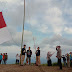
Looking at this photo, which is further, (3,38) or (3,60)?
(3,60)

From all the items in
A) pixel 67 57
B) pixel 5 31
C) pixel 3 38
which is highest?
pixel 5 31

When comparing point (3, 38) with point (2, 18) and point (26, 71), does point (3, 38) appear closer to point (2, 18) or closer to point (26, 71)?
point (2, 18)

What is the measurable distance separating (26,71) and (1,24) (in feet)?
13.8

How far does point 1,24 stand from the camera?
328 inches

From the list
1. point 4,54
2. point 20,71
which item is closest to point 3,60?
point 4,54

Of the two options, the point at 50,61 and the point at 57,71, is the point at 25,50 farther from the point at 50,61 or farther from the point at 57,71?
the point at 57,71

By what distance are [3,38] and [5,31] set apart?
693 mm

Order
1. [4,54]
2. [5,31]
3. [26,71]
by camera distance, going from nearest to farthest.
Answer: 1. [5,31]
2. [26,71]
3. [4,54]

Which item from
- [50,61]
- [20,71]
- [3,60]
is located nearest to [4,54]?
[3,60]

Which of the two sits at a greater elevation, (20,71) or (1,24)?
(1,24)

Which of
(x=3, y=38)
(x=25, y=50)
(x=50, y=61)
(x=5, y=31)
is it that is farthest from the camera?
(x=50, y=61)

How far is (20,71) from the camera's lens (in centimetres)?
997

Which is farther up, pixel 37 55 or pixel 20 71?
pixel 37 55

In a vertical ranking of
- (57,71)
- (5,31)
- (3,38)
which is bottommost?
(57,71)
